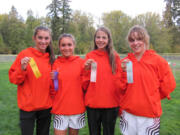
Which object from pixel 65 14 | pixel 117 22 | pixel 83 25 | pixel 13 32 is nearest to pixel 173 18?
pixel 117 22

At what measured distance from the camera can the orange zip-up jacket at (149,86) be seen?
7.00 feet

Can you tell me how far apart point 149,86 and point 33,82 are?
5.14 ft

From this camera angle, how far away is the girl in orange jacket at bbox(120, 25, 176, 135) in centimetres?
214

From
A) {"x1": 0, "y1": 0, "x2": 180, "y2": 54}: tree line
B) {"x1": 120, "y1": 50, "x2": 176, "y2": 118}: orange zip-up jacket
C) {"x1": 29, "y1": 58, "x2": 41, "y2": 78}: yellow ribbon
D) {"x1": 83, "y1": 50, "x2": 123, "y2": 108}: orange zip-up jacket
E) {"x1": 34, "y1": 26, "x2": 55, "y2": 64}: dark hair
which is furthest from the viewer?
{"x1": 0, "y1": 0, "x2": 180, "y2": 54}: tree line

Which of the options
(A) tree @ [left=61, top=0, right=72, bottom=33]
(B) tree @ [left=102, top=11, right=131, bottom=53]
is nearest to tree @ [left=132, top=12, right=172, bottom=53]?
(B) tree @ [left=102, top=11, right=131, bottom=53]

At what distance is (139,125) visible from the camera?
85.5 inches

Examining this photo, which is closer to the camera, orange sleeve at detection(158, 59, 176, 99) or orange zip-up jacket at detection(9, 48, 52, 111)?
orange sleeve at detection(158, 59, 176, 99)

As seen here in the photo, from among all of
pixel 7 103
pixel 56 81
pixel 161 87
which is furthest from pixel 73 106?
pixel 7 103

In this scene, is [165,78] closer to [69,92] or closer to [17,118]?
[69,92]

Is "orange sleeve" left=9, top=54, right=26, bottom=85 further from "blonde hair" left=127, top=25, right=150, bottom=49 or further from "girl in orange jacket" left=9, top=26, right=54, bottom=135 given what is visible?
"blonde hair" left=127, top=25, right=150, bottom=49

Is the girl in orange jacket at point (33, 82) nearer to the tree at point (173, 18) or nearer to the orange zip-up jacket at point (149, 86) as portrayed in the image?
the orange zip-up jacket at point (149, 86)

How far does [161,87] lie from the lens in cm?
219

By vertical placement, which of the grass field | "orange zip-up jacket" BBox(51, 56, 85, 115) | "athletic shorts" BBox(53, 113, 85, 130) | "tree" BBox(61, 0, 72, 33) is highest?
"tree" BBox(61, 0, 72, 33)

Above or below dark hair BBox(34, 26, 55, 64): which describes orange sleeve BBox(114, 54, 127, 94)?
below
